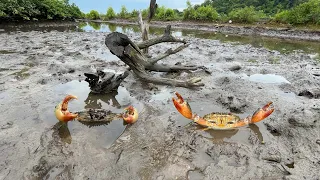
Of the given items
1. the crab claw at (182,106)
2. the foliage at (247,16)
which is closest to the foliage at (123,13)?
the foliage at (247,16)

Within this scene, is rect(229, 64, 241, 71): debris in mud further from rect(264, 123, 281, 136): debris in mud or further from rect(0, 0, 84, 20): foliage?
rect(0, 0, 84, 20): foliage

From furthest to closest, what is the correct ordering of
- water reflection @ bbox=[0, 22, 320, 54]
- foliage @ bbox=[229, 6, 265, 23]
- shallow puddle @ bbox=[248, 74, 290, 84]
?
foliage @ bbox=[229, 6, 265, 23]
water reflection @ bbox=[0, 22, 320, 54]
shallow puddle @ bbox=[248, 74, 290, 84]

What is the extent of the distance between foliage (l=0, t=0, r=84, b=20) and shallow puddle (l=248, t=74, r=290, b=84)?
20.9m

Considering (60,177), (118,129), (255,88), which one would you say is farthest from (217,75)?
(60,177)

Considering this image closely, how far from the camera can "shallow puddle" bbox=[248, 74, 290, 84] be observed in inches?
303

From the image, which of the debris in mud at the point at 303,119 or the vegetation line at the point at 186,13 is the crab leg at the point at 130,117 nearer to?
the debris in mud at the point at 303,119

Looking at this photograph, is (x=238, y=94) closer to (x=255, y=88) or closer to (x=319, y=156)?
(x=255, y=88)

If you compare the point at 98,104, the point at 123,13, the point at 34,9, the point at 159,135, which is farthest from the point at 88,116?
the point at 123,13

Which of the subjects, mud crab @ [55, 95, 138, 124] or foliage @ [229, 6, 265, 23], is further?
foliage @ [229, 6, 265, 23]

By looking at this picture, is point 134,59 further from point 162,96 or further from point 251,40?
point 251,40

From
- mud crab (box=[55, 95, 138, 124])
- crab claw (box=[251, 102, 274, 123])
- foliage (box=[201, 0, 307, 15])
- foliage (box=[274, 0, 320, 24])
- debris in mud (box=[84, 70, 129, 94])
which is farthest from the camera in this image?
foliage (box=[201, 0, 307, 15])

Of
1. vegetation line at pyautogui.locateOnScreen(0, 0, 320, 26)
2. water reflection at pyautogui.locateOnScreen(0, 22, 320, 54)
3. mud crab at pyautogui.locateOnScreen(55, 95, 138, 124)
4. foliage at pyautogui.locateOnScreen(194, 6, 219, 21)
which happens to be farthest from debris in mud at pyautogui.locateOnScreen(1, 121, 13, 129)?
foliage at pyautogui.locateOnScreen(194, 6, 219, 21)

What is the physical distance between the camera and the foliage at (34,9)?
69.9 ft

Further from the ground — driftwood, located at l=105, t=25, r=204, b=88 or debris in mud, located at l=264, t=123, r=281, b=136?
driftwood, located at l=105, t=25, r=204, b=88
